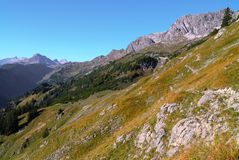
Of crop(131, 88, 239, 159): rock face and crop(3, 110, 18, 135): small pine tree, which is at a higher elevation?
crop(3, 110, 18, 135): small pine tree

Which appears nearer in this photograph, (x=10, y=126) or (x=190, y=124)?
(x=190, y=124)

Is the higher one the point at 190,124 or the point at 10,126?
the point at 10,126

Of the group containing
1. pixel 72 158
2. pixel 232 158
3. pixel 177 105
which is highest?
pixel 232 158

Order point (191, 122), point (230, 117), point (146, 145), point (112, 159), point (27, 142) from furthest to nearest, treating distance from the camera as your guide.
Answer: point (27, 142) → point (112, 159) → point (146, 145) → point (191, 122) → point (230, 117)

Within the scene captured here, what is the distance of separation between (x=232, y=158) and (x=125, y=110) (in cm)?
5502

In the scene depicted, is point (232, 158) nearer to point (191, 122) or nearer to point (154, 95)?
point (191, 122)

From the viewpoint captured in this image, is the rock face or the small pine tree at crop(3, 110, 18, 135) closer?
the rock face

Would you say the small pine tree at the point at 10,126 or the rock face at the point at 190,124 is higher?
the small pine tree at the point at 10,126

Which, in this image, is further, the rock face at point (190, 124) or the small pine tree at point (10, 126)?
the small pine tree at point (10, 126)

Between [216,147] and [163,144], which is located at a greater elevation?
[216,147]

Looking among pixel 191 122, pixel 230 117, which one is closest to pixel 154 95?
pixel 191 122

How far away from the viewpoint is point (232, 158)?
30.2 feet

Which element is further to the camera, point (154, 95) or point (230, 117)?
point (154, 95)

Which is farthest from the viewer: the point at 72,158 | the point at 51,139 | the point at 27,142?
the point at 27,142
